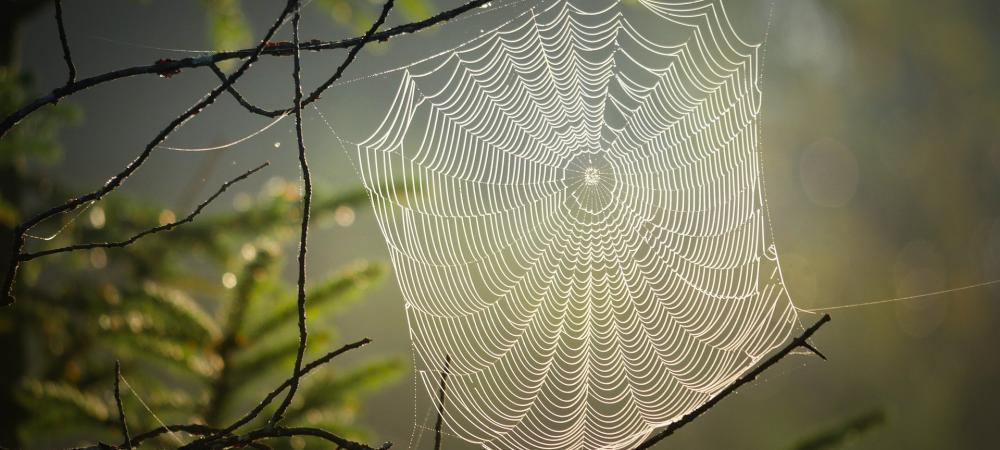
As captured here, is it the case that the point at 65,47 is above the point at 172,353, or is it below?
above

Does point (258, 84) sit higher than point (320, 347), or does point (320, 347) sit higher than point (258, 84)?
point (258, 84)

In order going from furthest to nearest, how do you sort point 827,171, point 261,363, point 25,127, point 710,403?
point 827,171 < point 25,127 < point 261,363 < point 710,403

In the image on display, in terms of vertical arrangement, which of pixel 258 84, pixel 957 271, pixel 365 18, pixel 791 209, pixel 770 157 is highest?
pixel 258 84

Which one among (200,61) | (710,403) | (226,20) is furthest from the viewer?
(226,20)

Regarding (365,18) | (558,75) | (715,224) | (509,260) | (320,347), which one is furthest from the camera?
(509,260)

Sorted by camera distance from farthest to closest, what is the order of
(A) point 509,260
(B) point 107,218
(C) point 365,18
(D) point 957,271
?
(D) point 957,271 < (A) point 509,260 < (C) point 365,18 < (B) point 107,218

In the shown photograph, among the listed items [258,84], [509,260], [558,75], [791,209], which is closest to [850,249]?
[791,209]

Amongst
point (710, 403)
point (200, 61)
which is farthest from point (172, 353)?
point (710, 403)

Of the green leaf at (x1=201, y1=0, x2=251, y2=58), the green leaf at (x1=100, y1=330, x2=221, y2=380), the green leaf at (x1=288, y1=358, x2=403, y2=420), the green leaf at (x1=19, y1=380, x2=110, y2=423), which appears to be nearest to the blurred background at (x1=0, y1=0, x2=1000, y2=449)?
the green leaf at (x1=201, y1=0, x2=251, y2=58)

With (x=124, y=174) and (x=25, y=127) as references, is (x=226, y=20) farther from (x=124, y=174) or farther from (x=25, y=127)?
(x=124, y=174)

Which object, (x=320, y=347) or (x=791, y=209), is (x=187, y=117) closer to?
(x=320, y=347)
